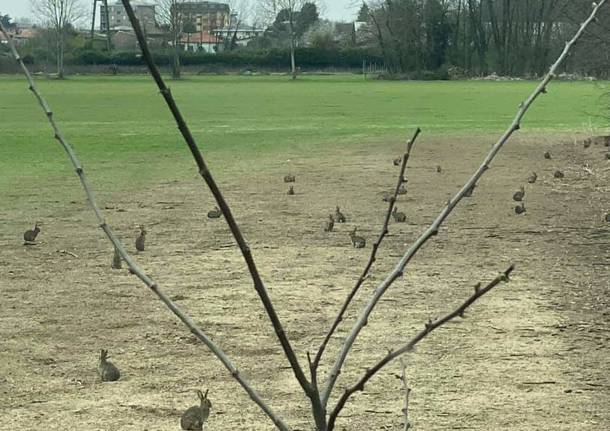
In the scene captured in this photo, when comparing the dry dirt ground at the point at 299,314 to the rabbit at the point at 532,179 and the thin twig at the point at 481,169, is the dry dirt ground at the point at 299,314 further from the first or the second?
the thin twig at the point at 481,169

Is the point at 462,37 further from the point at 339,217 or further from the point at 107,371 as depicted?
the point at 107,371

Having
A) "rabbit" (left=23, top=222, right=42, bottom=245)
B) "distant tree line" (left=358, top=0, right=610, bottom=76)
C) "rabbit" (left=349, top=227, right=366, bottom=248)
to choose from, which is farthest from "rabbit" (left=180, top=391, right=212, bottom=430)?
"distant tree line" (left=358, top=0, right=610, bottom=76)

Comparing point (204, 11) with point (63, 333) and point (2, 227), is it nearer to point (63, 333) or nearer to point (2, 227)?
point (63, 333)

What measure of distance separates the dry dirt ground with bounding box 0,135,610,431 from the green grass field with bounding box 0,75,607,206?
5594 mm

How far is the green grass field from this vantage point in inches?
820

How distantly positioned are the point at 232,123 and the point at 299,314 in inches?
969

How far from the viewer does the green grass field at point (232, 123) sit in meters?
20.8

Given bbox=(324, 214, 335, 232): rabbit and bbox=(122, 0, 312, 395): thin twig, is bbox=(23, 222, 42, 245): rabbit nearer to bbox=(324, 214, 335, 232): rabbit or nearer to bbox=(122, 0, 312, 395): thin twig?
bbox=(324, 214, 335, 232): rabbit

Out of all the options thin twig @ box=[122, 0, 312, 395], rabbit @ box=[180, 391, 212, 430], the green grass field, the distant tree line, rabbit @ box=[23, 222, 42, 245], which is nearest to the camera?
thin twig @ box=[122, 0, 312, 395]

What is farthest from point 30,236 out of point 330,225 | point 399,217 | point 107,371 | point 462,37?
point 462,37

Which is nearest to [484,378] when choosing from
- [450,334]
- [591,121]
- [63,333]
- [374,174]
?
[450,334]

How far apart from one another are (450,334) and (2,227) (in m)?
6.28

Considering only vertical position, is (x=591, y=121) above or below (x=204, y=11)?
below

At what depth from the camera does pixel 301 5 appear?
117 meters
